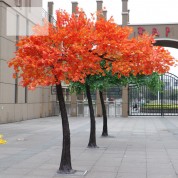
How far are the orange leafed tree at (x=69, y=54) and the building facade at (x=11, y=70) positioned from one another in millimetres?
14169

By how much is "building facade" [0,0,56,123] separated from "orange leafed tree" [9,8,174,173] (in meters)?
14.2

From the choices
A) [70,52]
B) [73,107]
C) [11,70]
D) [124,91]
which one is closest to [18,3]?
[11,70]

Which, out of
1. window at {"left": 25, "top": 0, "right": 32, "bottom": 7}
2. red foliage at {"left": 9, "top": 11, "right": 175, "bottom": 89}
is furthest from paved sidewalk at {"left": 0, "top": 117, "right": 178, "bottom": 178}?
window at {"left": 25, "top": 0, "right": 32, "bottom": 7}

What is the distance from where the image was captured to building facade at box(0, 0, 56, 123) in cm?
2398

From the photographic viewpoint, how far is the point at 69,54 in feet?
27.7

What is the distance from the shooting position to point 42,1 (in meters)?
31.1

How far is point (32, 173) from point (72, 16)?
12.8 ft

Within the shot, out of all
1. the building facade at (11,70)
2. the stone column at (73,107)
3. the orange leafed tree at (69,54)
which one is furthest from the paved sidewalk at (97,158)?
the stone column at (73,107)

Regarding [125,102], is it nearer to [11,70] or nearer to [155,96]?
[155,96]

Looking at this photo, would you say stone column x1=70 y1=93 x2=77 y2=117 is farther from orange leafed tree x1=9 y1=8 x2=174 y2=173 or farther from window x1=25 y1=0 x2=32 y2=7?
orange leafed tree x1=9 y1=8 x2=174 y2=173

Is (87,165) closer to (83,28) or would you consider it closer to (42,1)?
(83,28)

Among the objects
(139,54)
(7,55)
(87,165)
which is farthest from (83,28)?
(7,55)

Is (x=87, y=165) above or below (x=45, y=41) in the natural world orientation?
below

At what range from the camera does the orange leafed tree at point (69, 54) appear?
8.41 meters
